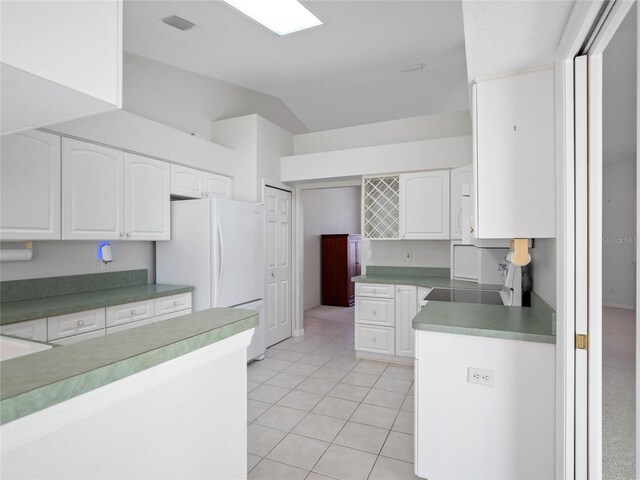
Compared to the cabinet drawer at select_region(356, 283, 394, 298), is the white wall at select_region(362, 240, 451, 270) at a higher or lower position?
higher

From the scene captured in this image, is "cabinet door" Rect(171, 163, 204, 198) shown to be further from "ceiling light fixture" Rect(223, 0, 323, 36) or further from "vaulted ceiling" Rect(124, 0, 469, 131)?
"ceiling light fixture" Rect(223, 0, 323, 36)

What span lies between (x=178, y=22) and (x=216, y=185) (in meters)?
1.54

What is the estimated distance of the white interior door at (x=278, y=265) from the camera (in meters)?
4.25

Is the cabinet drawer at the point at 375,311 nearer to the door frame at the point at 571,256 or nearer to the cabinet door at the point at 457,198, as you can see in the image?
the cabinet door at the point at 457,198

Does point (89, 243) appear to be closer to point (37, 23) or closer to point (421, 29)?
point (37, 23)

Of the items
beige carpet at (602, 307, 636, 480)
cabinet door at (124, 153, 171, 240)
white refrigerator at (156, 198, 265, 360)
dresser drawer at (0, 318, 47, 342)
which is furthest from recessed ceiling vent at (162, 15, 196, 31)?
beige carpet at (602, 307, 636, 480)

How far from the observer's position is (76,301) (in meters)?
2.48

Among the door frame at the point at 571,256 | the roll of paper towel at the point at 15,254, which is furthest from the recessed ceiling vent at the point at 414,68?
the roll of paper towel at the point at 15,254

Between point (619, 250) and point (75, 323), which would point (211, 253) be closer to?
point (75, 323)

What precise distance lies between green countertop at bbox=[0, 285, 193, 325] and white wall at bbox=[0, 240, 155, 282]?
19 centimetres

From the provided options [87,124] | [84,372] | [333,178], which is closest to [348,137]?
[333,178]

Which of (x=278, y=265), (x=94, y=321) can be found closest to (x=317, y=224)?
(x=278, y=265)

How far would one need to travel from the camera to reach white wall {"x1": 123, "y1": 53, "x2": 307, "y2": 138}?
3.35 m

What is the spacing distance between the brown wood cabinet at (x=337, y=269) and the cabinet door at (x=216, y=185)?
10.5ft
